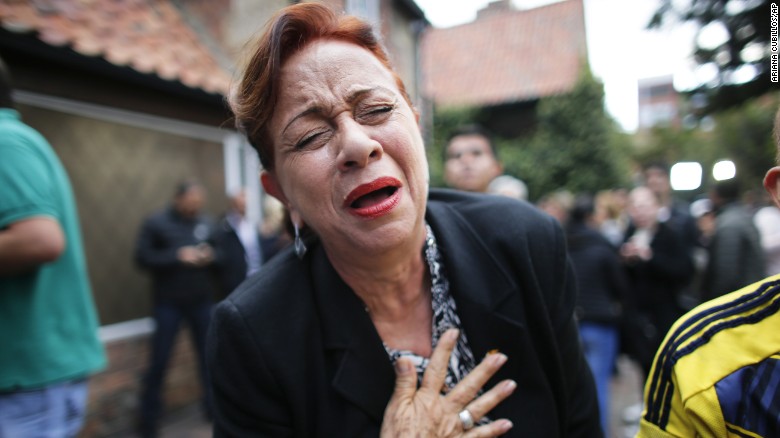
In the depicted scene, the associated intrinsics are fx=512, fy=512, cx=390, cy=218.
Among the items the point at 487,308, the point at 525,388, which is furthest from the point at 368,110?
the point at 525,388

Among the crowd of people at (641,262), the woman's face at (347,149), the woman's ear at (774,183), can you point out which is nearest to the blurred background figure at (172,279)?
the crowd of people at (641,262)

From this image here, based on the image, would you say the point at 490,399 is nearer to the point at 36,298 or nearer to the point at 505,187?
the point at 36,298

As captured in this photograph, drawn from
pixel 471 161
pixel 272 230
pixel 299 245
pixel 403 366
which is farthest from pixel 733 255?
pixel 272 230

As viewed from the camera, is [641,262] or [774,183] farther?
[641,262]

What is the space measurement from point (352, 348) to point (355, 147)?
0.57m

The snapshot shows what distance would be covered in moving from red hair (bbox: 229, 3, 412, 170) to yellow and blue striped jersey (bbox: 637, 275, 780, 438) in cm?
104

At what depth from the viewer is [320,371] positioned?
1.45 m

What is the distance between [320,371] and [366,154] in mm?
628

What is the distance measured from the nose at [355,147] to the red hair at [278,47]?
24 centimetres

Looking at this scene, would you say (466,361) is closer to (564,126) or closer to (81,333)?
(81,333)

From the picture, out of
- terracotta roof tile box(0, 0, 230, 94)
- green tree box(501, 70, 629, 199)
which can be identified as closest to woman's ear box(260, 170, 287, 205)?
terracotta roof tile box(0, 0, 230, 94)

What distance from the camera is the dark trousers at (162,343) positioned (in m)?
4.50

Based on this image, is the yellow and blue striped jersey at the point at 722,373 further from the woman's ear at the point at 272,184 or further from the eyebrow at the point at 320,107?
the woman's ear at the point at 272,184

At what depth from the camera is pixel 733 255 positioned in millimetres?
3908
